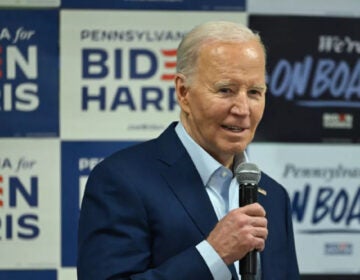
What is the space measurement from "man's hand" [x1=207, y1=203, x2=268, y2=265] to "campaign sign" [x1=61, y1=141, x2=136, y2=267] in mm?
1664

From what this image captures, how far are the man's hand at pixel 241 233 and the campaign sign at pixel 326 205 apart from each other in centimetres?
171

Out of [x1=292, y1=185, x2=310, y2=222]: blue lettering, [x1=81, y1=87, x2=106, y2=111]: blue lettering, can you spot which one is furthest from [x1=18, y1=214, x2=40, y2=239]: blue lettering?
[x1=292, y1=185, x2=310, y2=222]: blue lettering

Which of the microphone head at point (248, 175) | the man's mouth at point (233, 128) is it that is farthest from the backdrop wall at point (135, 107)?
the microphone head at point (248, 175)

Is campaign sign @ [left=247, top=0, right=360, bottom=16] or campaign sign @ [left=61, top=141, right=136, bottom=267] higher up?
campaign sign @ [left=247, top=0, right=360, bottom=16]

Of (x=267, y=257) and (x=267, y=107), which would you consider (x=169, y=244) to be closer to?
(x=267, y=257)

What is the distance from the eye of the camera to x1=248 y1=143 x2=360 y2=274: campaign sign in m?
3.14

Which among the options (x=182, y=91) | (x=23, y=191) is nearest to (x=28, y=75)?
(x=23, y=191)

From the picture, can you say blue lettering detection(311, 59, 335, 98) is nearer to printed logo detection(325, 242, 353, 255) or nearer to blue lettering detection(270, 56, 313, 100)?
blue lettering detection(270, 56, 313, 100)

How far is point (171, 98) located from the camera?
3.11 m

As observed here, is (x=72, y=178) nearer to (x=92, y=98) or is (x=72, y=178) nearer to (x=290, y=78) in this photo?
(x=92, y=98)

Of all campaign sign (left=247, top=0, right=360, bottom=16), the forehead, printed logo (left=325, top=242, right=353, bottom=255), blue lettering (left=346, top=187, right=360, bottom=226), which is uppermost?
the forehead

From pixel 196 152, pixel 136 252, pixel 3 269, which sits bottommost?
pixel 3 269

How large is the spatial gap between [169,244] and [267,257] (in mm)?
257

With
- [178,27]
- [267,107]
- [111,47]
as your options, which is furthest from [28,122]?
[267,107]
